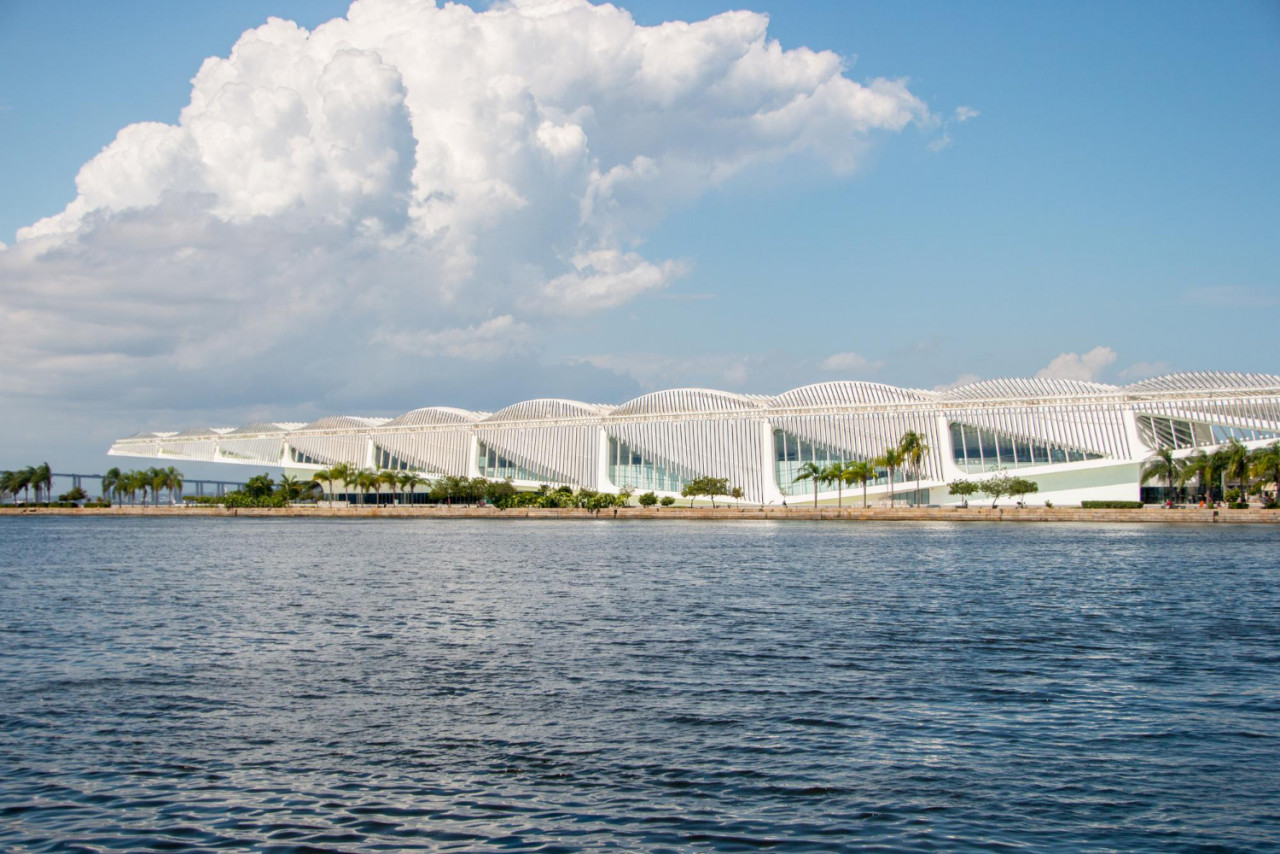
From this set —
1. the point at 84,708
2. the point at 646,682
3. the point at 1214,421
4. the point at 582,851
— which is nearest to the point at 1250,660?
the point at 646,682

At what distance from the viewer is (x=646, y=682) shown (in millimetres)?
20969

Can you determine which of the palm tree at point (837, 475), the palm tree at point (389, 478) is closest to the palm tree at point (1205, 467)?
the palm tree at point (837, 475)

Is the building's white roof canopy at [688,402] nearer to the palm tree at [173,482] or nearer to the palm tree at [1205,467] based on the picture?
the palm tree at [1205,467]

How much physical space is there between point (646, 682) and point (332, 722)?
6.02 meters

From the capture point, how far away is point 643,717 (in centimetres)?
1800

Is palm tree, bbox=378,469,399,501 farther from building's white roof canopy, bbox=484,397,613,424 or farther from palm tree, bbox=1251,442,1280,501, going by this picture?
palm tree, bbox=1251,442,1280,501

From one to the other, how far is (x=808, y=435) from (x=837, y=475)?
359 inches

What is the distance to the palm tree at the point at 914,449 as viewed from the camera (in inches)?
4326

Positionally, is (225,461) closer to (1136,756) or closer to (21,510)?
(21,510)

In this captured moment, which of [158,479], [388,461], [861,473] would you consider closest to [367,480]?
[388,461]

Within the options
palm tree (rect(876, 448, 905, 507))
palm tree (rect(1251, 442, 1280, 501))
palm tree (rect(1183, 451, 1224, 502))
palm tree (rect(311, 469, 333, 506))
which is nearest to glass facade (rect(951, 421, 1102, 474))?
palm tree (rect(876, 448, 905, 507))

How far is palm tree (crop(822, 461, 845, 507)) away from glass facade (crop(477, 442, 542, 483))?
1510 inches

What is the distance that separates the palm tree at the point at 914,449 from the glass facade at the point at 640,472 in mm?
25597

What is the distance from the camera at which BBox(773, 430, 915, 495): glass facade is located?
121m
